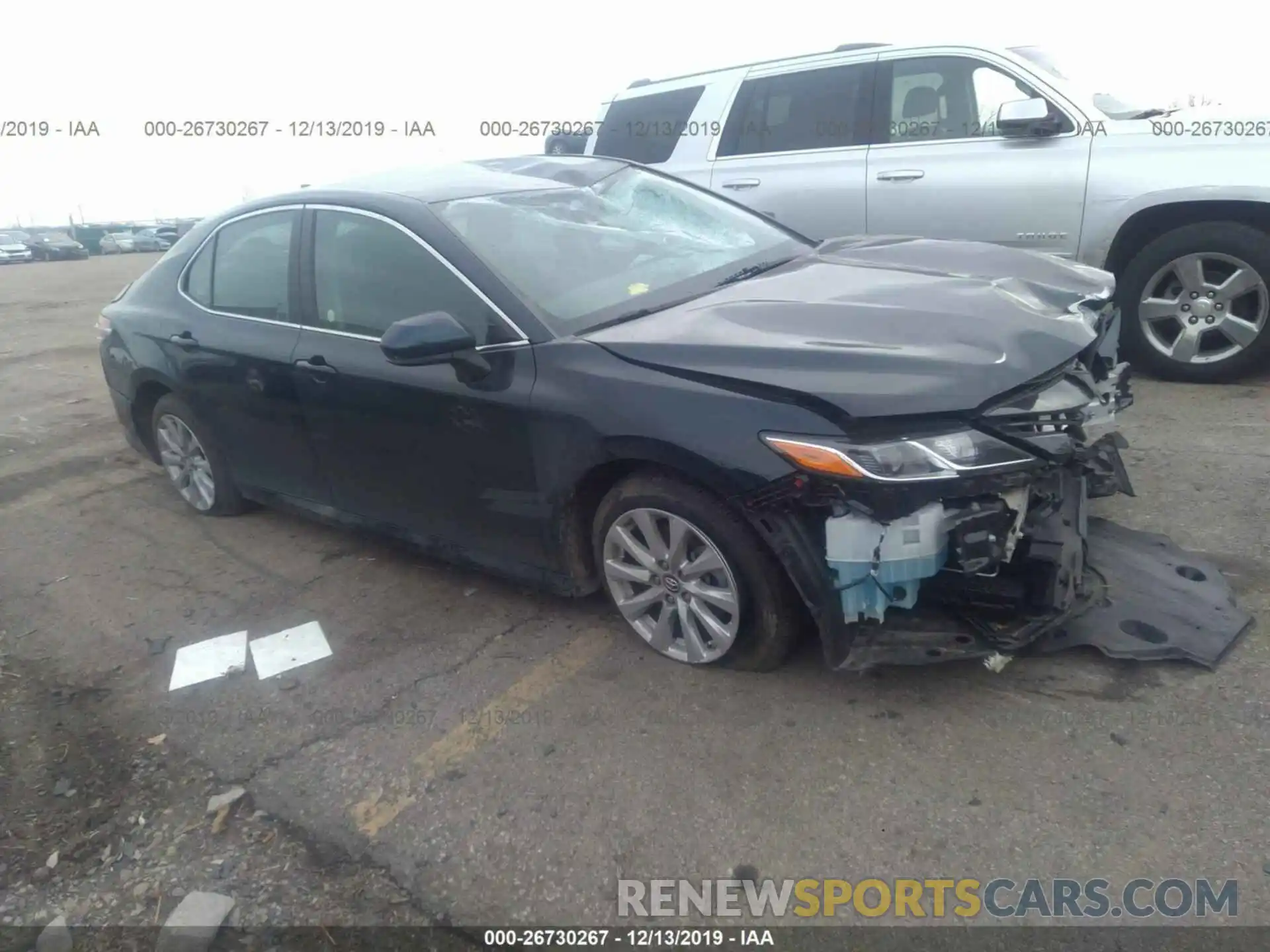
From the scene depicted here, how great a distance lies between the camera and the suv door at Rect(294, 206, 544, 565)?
10.6 ft

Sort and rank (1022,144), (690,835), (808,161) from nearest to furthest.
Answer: (690,835) < (1022,144) < (808,161)

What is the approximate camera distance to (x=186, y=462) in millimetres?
4945

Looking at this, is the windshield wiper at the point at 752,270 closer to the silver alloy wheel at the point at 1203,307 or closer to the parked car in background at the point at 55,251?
the silver alloy wheel at the point at 1203,307

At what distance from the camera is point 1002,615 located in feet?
8.93

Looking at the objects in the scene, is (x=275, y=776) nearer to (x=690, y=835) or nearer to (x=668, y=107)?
(x=690, y=835)

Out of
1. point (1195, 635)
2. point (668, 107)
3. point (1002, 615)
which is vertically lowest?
point (1195, 635)

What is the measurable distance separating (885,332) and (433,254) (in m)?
1.63

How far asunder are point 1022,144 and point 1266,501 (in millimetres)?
2680

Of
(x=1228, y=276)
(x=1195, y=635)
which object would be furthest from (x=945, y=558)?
(x=1228, y=276)

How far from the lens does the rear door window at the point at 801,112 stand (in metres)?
6.11

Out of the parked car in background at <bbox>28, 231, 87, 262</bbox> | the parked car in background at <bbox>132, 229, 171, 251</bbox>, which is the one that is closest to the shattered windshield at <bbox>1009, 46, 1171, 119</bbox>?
the parked car in background at <bbox>28, 231, 87, 262</bbox>

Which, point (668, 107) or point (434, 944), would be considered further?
point (668, 107)

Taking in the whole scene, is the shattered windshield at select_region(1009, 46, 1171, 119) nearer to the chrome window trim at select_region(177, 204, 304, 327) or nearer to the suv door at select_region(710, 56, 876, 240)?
the suv door at select_region(710, 56, 876, 240)

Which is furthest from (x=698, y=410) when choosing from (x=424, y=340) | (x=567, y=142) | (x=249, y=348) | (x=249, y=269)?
(x=567, y=142)
